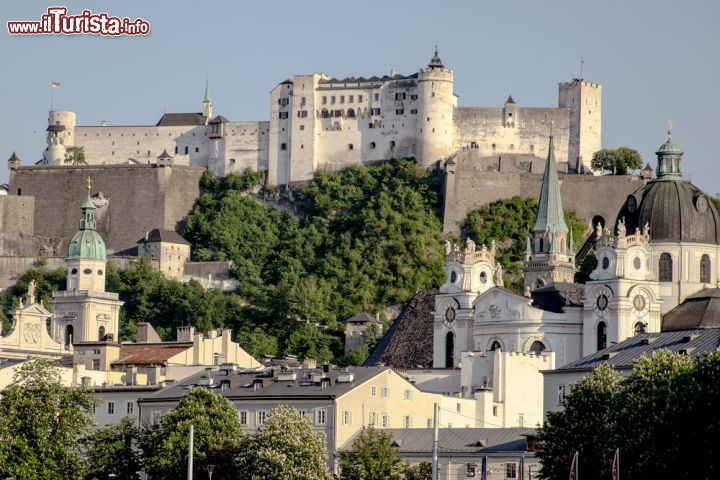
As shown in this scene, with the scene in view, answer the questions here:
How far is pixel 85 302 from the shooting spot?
402 ft

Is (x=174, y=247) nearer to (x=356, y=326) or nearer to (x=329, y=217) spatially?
(x=329, y=217)

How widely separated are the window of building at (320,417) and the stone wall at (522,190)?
6873 cm

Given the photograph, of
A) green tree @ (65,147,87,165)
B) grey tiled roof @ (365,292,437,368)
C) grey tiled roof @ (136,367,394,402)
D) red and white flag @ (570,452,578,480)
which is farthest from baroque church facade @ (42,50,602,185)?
→ red and white flag @ (570,452,578,480)

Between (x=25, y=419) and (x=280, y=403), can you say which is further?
(x=280, y=403)

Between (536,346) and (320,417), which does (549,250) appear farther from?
(320,417)

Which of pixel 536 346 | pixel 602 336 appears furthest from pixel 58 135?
pixel 602 336

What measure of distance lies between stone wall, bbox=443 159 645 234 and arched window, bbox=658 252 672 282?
1895 inches

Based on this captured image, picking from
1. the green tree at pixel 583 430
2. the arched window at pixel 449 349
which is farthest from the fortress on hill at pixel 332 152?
the green tree at pixel 583 430

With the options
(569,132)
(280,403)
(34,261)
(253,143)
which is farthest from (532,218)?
(280,403)

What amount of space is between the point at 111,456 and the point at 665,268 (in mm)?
33291

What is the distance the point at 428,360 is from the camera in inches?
4451

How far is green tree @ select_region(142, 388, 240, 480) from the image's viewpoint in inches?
3100

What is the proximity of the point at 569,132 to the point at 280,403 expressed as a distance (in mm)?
78831

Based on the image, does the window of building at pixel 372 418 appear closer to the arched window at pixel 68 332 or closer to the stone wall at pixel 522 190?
the arched window at pixel 68 332
